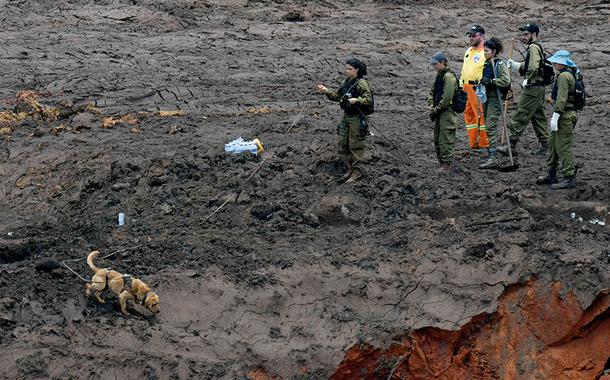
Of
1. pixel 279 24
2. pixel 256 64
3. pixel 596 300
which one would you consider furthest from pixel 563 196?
pixel 279 24

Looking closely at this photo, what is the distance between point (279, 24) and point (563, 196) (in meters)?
8.45

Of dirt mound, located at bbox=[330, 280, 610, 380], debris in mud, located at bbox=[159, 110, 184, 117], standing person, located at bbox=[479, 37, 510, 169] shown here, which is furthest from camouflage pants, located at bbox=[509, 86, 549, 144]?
debris in mud, located at bbox=[159, 110, 184, 117]

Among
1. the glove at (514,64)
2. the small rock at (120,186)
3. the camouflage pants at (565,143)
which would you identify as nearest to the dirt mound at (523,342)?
the camouflage pants at (565,143)

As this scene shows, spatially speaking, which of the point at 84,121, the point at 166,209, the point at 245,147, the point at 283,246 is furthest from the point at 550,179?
the point at 84,121

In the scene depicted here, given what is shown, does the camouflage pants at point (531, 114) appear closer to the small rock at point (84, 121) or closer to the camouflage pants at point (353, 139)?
the camouflage pants at point (353, 139)

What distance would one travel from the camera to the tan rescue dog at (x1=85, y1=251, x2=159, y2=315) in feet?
29.8

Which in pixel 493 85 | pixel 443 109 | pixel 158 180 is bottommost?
pixel 158 180

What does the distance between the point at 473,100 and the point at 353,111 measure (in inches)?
84.8

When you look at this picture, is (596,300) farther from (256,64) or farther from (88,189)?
(256,64)

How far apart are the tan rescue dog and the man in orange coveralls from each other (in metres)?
5.09

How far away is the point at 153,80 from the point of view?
49.1 ft

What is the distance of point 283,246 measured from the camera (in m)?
10.1

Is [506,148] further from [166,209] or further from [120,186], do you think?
[120,186]

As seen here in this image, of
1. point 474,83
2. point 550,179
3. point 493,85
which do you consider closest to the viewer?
point 550,179
